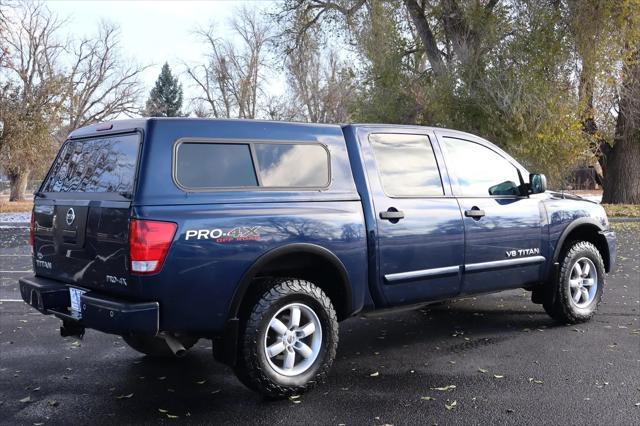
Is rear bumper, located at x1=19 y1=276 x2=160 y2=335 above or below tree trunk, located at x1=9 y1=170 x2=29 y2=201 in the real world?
below

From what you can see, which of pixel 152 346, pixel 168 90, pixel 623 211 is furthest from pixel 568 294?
pixel 168 90

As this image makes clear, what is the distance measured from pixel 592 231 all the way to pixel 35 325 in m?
5.83

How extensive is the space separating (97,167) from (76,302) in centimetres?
94

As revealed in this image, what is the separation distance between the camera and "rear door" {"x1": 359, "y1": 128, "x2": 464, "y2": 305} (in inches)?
187

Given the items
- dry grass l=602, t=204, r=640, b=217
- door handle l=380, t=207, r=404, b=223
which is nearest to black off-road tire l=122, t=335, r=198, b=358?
door handle l=380, t=207, r=404, b=223

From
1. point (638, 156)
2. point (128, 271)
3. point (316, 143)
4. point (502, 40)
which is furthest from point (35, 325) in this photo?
point (638, 156)

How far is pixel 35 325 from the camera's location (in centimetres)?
640

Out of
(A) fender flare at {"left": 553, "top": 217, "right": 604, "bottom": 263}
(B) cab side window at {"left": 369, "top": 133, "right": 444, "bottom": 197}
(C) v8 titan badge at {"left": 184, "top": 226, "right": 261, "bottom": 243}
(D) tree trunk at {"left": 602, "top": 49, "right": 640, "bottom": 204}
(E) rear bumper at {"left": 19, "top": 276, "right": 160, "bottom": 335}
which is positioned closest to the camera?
(E) rear bumper at {"left": 19, "top": 276, "right": 160, "bottom": 335}

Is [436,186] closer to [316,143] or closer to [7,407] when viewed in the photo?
[316,143]

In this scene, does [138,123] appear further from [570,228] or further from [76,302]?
[570,228]

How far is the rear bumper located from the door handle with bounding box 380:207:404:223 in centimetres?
184

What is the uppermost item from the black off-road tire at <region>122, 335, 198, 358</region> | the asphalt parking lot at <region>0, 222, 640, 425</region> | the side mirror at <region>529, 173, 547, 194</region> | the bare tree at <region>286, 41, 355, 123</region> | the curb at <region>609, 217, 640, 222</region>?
the bare tree at <region>286, 41, 355, 123</region>

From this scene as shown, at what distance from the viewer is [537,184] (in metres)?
5.71

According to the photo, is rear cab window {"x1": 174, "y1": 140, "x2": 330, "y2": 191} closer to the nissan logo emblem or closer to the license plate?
the nissan logo emblem
